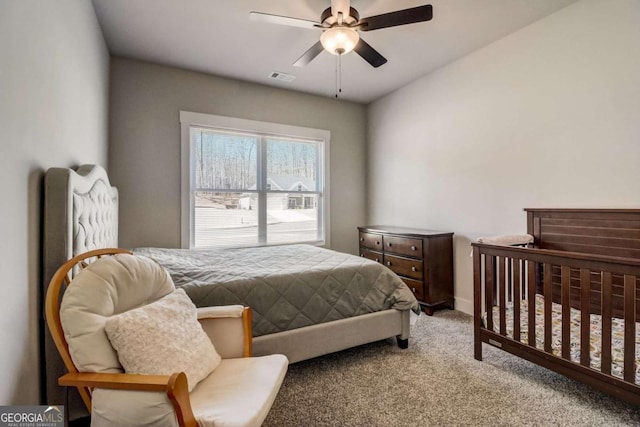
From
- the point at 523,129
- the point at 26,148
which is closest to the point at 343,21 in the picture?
the point at 523,129

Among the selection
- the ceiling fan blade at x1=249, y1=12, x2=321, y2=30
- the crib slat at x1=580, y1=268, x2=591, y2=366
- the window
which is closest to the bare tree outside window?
the window

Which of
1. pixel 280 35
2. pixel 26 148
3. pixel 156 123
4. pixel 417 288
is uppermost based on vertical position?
pixel 280 35

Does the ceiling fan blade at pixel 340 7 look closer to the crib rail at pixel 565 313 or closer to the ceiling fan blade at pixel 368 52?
the ceiling fan blade at pixel 368 52

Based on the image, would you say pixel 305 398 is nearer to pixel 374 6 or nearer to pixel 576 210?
pixel 576 210

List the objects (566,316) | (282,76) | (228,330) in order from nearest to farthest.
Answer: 1. (228,330)
2. (566,316)
3. (282,76)

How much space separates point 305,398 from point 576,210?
7.77 ft

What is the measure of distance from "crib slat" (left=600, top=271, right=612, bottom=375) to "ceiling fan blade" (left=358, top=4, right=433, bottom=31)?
182 centimetres

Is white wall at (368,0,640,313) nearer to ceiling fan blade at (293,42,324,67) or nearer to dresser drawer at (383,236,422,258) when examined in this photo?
dresser drawer at (383,236,422,258)

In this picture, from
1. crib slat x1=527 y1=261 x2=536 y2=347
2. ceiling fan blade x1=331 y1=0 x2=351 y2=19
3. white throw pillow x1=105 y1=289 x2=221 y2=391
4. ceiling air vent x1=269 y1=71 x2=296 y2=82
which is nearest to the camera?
white throw pillow x1=105 y1=289 x2=221 y2=391

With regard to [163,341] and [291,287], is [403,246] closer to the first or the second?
[291,287]

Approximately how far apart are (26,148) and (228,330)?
1.17 m

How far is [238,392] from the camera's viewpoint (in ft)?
4.00

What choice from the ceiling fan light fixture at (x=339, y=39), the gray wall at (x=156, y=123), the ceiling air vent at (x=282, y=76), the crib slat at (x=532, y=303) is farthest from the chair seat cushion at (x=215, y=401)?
the ceiling air vent at (x=282, y=76)

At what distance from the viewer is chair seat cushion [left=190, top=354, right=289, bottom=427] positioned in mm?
1062
